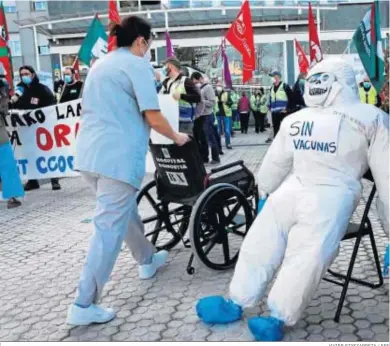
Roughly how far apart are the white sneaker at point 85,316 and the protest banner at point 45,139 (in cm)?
426

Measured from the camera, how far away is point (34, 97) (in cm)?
714

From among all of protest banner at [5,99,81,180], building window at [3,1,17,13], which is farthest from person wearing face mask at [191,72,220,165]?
building window at [3,1,17,13]

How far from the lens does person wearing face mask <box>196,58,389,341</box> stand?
8.45ft

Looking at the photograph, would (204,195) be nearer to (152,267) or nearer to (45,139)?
(152,267)

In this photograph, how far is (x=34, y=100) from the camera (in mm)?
7109

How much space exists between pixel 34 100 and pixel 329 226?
544cm

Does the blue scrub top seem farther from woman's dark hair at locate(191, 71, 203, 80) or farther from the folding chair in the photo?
woman's dark hair at locate(191, 71, 203, 80)

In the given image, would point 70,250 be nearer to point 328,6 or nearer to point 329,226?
point 329,226

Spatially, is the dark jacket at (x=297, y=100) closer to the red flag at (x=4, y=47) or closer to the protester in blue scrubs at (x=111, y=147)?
the red flag at (x=4, y=47)

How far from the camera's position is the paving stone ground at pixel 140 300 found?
2775mm

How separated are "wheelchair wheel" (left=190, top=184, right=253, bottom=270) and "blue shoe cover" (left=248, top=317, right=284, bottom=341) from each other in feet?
2.93

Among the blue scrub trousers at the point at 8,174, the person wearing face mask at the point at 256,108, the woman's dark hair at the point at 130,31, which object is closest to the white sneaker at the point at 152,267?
the woman's dark hair at the point at 130,31

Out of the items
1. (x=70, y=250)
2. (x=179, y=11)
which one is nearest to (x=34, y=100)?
(x=70, y=250)

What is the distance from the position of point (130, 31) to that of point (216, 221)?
1399mm
